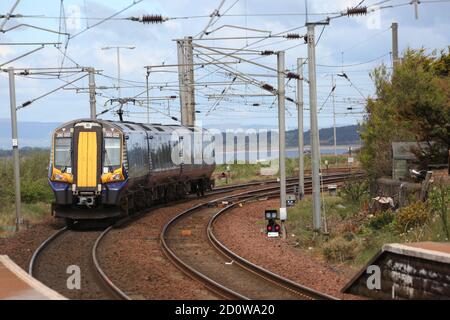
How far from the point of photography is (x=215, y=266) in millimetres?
17000

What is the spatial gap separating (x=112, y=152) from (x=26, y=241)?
4.34 meters

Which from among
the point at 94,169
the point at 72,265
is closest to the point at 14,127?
the point at 94,169

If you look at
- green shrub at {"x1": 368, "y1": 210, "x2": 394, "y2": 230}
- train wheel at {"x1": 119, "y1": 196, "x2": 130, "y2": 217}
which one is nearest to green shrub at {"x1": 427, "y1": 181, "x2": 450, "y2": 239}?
green shrub at {"x1": 368, "y1": 210, "x2": 394, "y2": 230}

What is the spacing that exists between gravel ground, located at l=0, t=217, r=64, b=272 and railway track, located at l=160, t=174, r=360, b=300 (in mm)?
3371

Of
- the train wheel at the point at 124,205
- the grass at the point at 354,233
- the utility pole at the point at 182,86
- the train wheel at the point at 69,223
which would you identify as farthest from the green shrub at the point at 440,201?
the utility pole at the point at 182,86

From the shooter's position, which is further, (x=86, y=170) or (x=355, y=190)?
(x=355, y=190)

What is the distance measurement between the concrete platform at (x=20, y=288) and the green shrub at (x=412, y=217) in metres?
9.51

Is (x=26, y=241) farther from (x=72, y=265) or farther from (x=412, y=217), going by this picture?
(x=412, y=217)

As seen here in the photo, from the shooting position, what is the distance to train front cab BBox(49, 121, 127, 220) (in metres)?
23.4

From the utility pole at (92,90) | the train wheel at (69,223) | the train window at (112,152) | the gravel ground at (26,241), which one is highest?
the utility pole at (92,90)

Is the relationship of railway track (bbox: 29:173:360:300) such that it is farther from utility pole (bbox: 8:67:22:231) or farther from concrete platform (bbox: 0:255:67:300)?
utility pole (bbox: 8:67:22:231)

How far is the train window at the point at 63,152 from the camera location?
23.7 meters

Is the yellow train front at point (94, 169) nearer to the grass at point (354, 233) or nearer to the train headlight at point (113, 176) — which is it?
the train headlight at point (113, 176)
